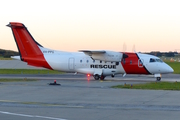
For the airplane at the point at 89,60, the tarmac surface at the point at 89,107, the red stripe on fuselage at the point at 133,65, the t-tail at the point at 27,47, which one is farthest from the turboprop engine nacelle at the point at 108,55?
the tarmac surface at the point at 89,107

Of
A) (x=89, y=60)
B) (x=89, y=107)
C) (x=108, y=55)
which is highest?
(x=108, y=55)

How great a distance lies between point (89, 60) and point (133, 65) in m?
4.80

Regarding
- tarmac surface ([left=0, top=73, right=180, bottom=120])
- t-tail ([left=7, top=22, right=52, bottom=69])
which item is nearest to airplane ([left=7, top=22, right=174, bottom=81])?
t-tail ([left=7, top=22, right=52, bottom=69])

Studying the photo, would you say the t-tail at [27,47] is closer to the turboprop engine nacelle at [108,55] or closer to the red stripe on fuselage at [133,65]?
the turboprop engine nacelle at [108,55]

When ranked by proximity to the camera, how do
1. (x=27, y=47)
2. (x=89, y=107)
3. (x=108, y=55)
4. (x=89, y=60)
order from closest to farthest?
(x=89, y=107) → (x=108, y=55) → (x=89, y=60) → (x=27, y=47)

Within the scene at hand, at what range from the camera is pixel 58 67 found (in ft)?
127

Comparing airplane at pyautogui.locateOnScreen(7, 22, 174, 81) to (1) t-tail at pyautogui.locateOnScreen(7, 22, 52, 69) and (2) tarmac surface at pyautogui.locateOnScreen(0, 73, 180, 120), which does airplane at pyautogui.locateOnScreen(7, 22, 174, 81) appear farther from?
(2) tarmac surface at pyautogui.locateOnScreen(0, 73, 180, 120)

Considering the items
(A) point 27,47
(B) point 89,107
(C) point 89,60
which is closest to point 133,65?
(C) point 89,60

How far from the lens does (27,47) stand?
39.1 metres

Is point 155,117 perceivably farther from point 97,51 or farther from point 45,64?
point 45,64

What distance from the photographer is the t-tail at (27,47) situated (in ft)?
127

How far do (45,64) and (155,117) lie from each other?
26697 mm

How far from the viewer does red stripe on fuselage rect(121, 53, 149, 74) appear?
37.2 meters

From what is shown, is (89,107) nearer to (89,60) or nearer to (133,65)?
(133,65)
